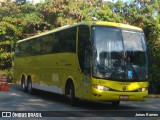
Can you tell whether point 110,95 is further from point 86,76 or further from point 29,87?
point 29,87

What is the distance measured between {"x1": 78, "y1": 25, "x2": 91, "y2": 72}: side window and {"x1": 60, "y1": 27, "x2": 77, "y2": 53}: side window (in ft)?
1.88

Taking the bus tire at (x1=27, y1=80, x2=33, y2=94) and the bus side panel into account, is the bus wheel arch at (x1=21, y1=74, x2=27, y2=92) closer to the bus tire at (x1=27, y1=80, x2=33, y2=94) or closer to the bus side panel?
the bus tire at (x1=27, y1=80, x2=33, y2=94)

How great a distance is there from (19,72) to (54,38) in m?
7.78

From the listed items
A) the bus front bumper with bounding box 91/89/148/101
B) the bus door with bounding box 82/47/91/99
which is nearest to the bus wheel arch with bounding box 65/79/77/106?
the bus door with bounding box 82/47/91/99

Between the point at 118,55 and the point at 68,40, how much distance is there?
308cm

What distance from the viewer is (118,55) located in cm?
1485

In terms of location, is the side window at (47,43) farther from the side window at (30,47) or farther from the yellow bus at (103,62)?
the side window at (30,47)

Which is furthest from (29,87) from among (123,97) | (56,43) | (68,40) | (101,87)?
(123,97)

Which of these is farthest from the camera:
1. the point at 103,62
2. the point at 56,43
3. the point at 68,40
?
the point at 56,43

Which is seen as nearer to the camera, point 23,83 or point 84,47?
point 84,47

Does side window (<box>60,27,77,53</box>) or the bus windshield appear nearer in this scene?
the bus windshield

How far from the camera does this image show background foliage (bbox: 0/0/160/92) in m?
37.9

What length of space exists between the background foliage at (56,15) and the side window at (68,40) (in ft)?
62.7

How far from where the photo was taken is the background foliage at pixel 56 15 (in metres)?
37.9
